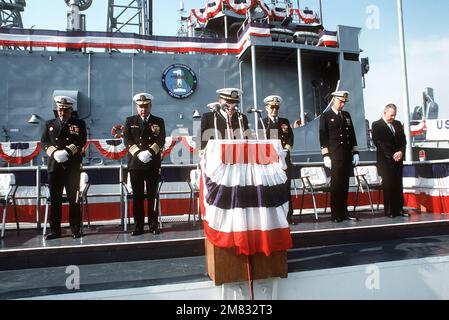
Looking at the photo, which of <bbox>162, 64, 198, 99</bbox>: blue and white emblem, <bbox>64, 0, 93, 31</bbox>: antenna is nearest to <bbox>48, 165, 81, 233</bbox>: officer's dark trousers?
<bbox>162, 64, 198, 99</bbox>: blue and white emblem

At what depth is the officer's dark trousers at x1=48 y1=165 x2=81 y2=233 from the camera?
4.07 m

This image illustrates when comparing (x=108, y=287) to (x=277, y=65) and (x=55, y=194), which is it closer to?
(x=55, y=194)

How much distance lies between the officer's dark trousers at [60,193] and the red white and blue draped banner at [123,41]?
834cm

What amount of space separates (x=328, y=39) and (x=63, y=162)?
11.0 meters

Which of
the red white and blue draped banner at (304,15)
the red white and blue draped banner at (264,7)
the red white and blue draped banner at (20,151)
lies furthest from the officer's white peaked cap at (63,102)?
the red white and blue draped banner at (304,15)

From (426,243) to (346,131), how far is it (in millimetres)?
1794

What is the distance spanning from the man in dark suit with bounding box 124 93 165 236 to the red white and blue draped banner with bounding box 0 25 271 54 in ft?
26.7

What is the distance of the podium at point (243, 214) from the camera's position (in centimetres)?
238

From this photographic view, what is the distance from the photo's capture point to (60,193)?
4164 millimetres

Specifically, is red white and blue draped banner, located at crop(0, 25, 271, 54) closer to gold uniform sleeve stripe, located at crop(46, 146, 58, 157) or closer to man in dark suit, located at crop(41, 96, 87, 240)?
man in dark suit, located at crop(41, 96, 87, 240)

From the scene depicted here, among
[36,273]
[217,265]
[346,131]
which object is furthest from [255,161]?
[346,131]

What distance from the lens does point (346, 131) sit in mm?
4742
